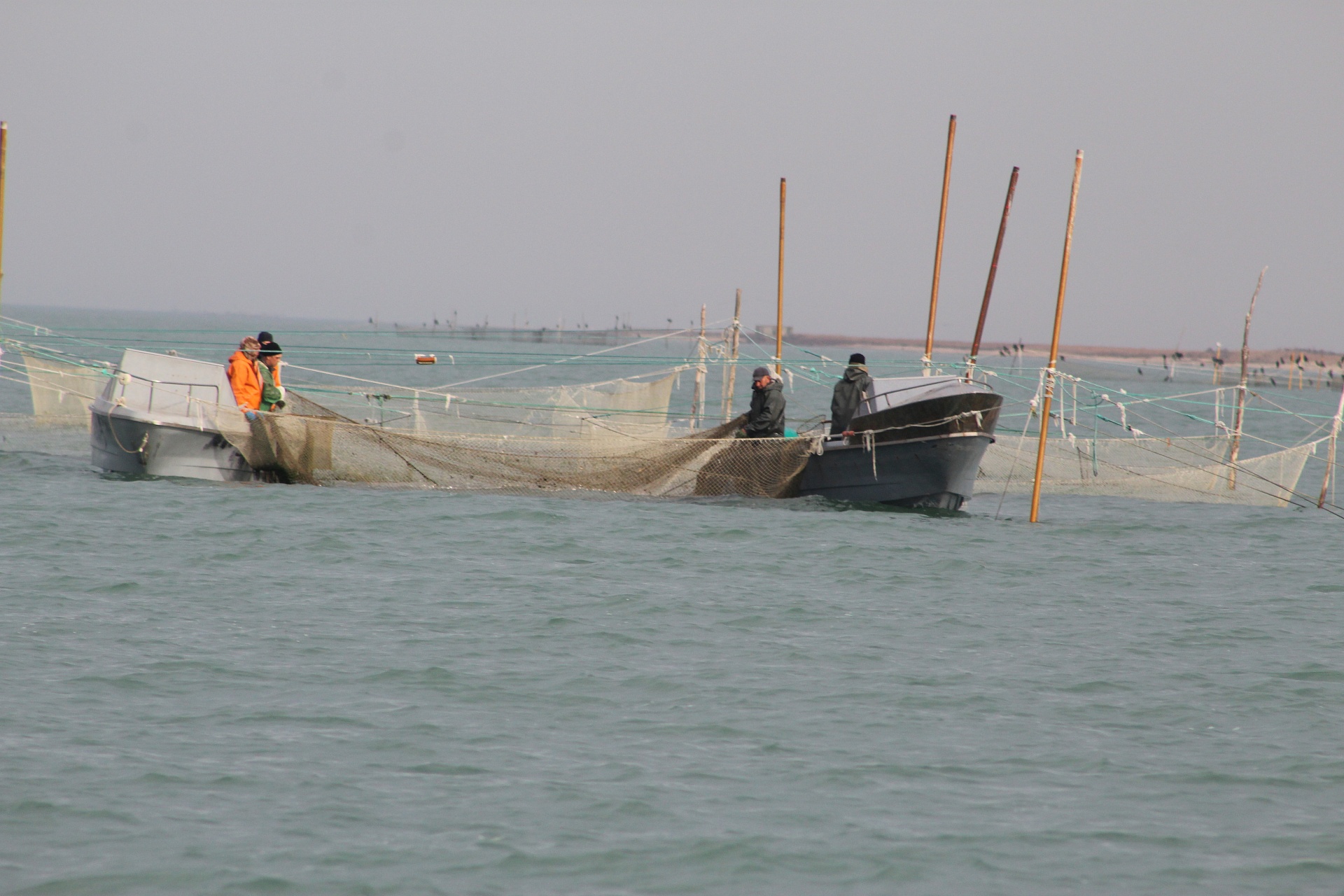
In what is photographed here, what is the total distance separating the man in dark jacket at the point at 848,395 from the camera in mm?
14430

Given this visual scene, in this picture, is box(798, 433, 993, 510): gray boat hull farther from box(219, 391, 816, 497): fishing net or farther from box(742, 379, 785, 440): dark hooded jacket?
box(742, 379, 785, 440): dark hooded jacket

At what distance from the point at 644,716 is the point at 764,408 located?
7.74 metres

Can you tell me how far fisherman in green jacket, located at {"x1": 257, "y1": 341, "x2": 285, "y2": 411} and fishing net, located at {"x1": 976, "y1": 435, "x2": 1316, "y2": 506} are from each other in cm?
897

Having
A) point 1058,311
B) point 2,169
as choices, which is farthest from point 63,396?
point 1058,311

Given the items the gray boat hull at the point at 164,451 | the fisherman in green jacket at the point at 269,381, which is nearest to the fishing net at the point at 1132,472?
the fisherman in green jacket at the point at 269,381

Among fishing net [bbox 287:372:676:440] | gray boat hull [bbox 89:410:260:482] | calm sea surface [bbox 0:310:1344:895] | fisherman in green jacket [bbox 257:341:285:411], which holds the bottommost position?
calm sea surface [bbox 0:310:1344:895]

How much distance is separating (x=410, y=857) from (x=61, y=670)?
335cm

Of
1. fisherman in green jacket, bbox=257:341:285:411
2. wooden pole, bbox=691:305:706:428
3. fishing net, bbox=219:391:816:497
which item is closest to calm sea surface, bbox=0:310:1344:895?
fishing net, bbox=219:391:816:497

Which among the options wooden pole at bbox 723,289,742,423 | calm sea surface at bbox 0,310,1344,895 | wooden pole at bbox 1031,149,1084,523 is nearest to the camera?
calm sea surface at bbox 0,310,1344,895

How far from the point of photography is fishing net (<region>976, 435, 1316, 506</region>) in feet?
53.7

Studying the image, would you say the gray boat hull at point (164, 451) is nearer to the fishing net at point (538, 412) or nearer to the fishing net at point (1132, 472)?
the fishing net at point (538, 412)

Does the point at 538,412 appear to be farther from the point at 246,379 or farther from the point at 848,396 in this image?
the point at 848,396

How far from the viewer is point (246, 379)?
1426 cm

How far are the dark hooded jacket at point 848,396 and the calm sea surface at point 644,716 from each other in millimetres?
2325
